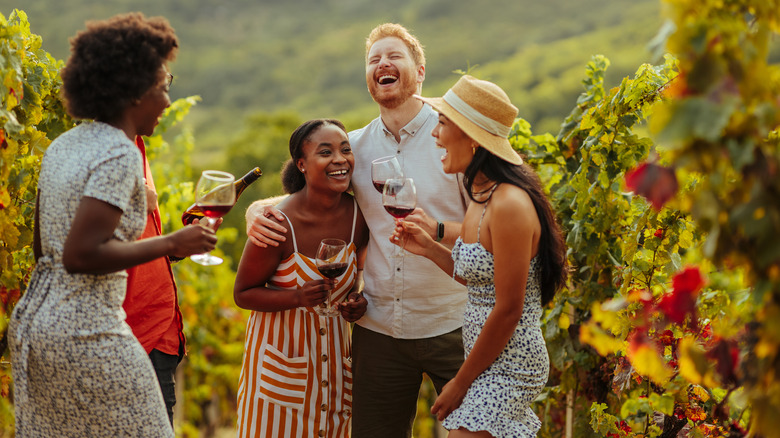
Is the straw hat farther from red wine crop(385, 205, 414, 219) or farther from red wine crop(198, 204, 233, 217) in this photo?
red wine crop(198, 204, 233, 217)

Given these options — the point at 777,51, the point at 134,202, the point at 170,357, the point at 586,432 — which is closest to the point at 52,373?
the point at 134,202

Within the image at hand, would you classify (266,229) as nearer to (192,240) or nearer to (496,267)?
(192,240)

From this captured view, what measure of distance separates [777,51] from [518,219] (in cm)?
5169

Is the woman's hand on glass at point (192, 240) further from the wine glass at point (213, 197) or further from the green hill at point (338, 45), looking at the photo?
the green hill at point (338, 45)

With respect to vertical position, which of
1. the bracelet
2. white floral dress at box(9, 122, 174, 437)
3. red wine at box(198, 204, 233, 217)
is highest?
the bracelet

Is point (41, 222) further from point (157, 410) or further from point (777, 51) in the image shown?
point (777, 51)

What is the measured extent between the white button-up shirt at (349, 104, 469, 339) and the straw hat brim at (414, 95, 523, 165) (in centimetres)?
72

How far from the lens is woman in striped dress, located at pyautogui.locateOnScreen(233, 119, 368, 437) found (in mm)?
3428

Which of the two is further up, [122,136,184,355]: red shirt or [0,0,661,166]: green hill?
[0,0,661,166]: green hill

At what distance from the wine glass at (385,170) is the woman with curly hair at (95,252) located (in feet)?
3.51

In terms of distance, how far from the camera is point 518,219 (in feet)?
8.40

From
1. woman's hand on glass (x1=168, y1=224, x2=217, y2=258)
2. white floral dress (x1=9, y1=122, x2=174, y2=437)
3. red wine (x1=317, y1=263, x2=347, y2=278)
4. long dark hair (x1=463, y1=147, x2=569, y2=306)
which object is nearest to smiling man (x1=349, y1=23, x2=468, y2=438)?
red wine (x1=317, y1=263, x2=347, y2=278)

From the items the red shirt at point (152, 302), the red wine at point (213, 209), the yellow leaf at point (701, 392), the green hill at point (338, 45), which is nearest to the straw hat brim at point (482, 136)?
the red wine at point (213, 209)

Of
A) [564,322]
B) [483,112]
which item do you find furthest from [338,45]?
[483,112]
